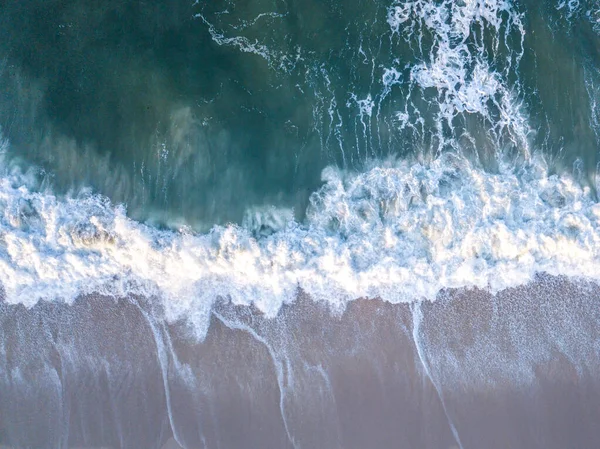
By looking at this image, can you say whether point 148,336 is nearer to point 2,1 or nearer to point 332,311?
point 332,311

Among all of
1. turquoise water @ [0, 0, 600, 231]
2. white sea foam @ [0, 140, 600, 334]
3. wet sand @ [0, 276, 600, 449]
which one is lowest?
wet sand @ [0, 276, 600, 449]

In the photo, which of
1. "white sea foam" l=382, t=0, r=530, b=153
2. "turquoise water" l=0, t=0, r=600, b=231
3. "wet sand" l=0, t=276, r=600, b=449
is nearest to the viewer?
"wet sand" l=0, t=276, r=600, b=449

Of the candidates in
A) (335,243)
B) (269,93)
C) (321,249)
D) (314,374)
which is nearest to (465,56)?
(269,93)

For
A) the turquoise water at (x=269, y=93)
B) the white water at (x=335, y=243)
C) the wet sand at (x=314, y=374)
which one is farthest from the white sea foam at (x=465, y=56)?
the wet sand at (x=314, y=374)

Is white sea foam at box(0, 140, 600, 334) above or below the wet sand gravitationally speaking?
above

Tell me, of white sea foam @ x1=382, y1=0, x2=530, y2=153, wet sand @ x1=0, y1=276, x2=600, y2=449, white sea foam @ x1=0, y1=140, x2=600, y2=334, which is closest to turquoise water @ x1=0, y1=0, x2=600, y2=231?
white sea foam @ x1=382, y1=0, x2=530, y2=153

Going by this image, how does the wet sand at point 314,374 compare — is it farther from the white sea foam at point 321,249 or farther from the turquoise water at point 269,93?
the turquoise water at point 269,93

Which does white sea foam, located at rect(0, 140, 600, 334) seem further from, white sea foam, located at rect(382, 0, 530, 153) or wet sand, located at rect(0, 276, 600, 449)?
white sea foam, located at rect(382, 0, 530, 153)
